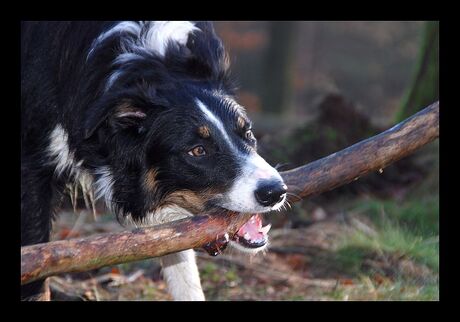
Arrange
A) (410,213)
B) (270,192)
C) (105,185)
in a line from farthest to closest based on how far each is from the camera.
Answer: (410,213)
(105,185)
(270,192)

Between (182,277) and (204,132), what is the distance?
4.62 ft

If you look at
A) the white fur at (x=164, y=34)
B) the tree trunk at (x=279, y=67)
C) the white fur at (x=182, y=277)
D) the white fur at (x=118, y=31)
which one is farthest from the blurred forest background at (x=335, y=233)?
the tree trunk at (x=279, y=67)

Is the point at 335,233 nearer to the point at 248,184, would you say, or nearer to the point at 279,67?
the point at 248,184

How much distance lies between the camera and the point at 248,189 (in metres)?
4.21

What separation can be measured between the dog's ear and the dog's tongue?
904 millimetres

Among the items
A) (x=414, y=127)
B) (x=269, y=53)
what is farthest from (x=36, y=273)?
(x=269, y=53)

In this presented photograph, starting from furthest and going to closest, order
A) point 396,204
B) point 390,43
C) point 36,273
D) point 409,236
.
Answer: point 390,43 → point 396,204 → point 409,236 → point 36,273

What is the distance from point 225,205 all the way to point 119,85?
3.79 ft

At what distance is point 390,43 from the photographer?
20.0 metres

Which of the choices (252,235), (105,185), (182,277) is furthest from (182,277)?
(252,235)

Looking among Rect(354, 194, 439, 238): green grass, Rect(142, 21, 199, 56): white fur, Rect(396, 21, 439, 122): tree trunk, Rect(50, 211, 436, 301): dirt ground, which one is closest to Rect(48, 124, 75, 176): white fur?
Rect(142, 21, 199, 56): white fur

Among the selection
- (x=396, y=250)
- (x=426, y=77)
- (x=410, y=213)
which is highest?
(x=426, y=77)

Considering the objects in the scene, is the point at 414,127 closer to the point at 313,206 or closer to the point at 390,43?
the point at 313,206

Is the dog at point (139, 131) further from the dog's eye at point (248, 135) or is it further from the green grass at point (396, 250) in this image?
the green grass at point (396, 250)
